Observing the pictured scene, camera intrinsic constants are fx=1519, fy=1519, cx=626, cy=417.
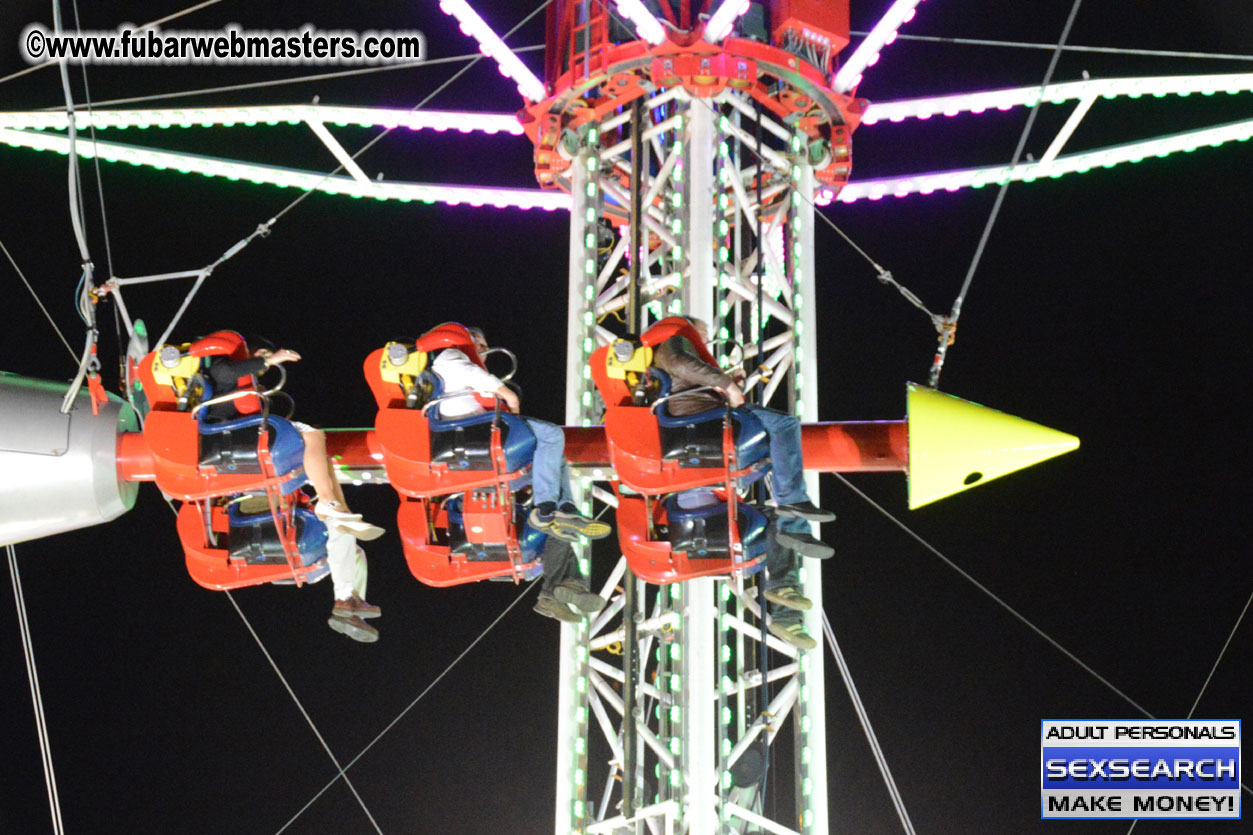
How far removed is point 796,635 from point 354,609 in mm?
2234

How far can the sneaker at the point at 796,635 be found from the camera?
7.42 m

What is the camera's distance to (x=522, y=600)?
11.7m

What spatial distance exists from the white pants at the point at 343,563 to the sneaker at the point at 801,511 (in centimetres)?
221

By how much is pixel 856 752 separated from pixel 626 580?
4.46 metres

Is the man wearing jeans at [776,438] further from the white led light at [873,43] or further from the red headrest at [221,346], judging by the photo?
the red headrest at [221,346]

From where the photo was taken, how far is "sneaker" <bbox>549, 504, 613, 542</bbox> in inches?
286

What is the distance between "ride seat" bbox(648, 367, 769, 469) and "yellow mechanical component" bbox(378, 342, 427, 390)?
1252 mm

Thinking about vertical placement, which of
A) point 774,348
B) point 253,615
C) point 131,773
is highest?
point 774,348

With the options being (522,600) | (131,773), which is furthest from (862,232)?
(131,773)

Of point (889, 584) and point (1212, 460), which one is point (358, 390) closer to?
point (889, 584)

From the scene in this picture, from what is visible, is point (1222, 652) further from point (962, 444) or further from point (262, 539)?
point (262, 539)

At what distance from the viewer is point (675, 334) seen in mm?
7203

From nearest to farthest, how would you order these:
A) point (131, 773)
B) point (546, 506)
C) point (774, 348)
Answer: point (546, 506)
point (774, 348)
point (131, 773)

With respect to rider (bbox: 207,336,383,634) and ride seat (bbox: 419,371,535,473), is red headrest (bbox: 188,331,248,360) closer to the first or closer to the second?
rider (bbox: 207,336,383,634)
